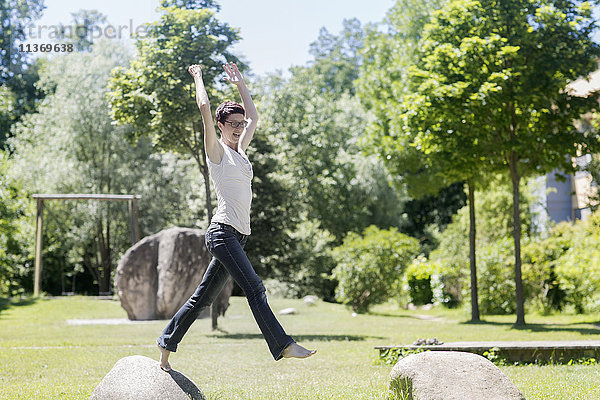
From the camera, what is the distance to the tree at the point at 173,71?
1469 cm

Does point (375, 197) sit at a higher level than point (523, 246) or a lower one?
higher

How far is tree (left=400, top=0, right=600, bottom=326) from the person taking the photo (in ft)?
52.2

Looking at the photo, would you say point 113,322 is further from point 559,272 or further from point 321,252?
point 321,252

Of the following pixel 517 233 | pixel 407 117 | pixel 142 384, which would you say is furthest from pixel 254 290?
pixel 517 233

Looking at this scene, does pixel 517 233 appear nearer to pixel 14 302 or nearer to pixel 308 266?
pixel 14 302

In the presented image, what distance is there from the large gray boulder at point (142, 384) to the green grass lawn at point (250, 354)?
715 millimetres

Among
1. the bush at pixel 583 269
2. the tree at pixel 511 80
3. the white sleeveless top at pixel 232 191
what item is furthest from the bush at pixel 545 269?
the white sleeveless top at pixel 232 191

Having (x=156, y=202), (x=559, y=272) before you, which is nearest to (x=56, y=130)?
(x=156, y=202)

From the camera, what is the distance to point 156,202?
102ft

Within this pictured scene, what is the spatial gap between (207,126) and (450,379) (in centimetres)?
268

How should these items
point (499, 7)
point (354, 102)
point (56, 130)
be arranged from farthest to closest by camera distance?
point (354, 102)
point (56, 130)
point (499, 7)

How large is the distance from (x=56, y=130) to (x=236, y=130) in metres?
27.5

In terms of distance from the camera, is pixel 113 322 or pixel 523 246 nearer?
pixel 113 322

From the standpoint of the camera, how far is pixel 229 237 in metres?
5.24
